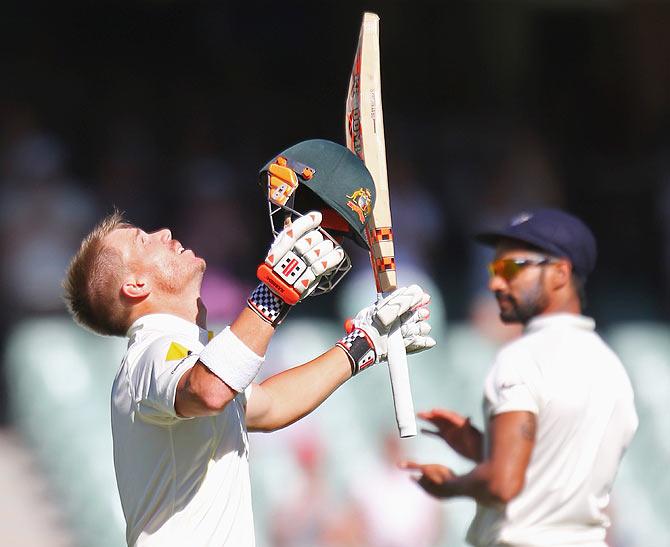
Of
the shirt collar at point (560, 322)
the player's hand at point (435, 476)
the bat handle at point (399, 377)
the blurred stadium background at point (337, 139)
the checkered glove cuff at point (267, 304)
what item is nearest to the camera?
the checkered glove cuff at point (267, 304)

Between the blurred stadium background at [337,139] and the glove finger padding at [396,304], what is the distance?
311 centimetres

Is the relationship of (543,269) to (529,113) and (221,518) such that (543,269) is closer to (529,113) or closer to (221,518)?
(221,518)

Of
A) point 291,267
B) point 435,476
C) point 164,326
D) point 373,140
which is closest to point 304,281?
point 291,267

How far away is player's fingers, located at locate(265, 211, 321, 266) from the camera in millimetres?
2578

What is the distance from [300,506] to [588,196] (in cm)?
500

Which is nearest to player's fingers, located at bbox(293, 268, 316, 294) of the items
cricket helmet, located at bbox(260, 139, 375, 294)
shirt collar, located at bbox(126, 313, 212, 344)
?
cricket helmet, located at bbox(260, 139, 375, 294)

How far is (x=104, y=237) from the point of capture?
3.01m

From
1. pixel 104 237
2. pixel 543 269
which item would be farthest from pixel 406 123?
pixel 104 237

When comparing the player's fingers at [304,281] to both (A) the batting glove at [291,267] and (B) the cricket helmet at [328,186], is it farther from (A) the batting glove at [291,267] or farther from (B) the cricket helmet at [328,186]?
(B) the cricket helmet at [328,186]

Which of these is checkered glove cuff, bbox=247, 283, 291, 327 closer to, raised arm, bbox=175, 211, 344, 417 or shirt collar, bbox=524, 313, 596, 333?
raised arm, bbox=175, 211, 344, 417

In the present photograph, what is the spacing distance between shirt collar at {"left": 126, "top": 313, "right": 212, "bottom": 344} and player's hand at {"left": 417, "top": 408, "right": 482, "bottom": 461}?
114 cm

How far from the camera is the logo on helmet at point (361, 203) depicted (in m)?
2.84

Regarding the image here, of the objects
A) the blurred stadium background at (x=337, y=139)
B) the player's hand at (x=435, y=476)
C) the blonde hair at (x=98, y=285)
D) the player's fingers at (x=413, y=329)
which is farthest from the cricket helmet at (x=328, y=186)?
the blurred stadium background at (x=337, y=139)

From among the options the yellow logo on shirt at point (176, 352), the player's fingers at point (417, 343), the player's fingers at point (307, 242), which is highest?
the player's fingers at point (307, 242)
